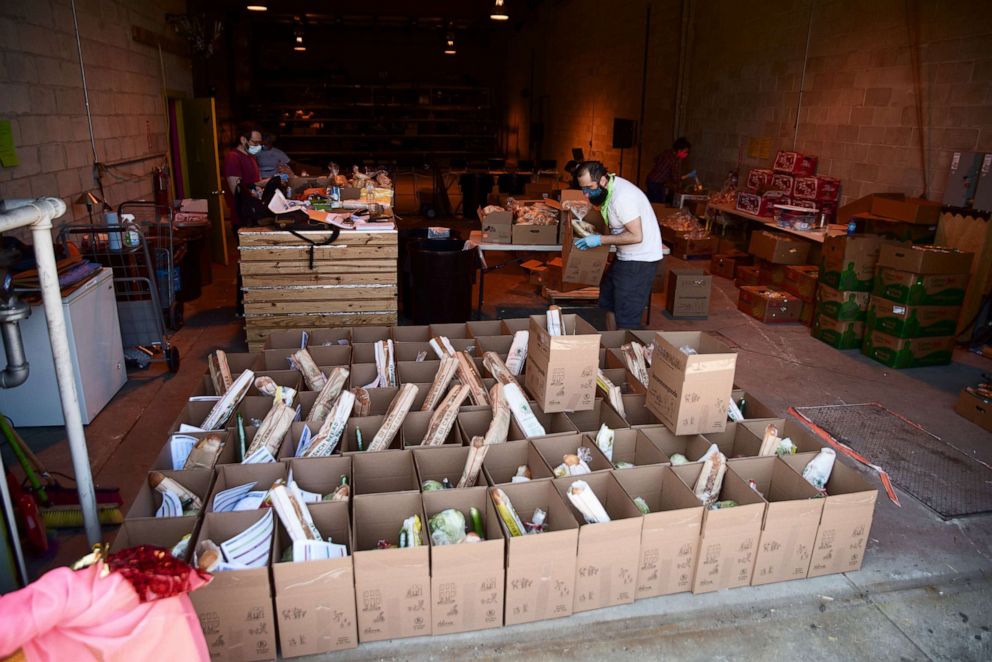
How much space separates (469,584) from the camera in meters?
2.28

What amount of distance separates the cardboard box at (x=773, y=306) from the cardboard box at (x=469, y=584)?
16.1 feet

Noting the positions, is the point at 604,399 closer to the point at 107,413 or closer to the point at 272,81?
the point at 107,413

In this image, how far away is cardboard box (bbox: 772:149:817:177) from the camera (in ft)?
24.5

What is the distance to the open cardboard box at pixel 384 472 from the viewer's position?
2730 millimetres

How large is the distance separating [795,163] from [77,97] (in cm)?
730

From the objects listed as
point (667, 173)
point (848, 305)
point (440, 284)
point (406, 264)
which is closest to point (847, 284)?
point (848, 305)

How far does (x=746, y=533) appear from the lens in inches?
100

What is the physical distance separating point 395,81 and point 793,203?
11619 mm

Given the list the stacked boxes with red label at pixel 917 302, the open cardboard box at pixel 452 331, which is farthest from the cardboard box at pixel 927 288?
the open cardboard box at pixel 452 331

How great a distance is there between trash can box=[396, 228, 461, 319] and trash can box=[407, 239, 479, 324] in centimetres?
25

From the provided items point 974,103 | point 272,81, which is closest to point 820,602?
point 974,103

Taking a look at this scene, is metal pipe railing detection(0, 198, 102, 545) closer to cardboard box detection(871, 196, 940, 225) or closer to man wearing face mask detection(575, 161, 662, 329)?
man wearing face mask detection(575, 161, 662, 329)

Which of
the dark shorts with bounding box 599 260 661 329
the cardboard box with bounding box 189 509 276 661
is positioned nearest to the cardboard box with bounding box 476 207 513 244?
the dark shorts with bounding box 599 260 661 329

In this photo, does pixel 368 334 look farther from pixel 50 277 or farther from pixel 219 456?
pixel 50 277
